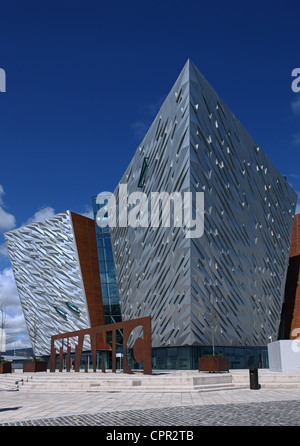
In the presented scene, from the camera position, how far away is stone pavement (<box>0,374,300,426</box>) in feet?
30.4

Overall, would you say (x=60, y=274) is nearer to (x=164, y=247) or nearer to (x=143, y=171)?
(x=143, y=171)

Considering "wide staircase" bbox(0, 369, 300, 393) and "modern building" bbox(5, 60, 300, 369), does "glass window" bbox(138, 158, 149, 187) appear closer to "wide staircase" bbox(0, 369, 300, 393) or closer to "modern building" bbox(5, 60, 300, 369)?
"modern building" bbox(5, 60, 300, 369)

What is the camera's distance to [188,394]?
16.1 metres

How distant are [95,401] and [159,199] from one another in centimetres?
2120

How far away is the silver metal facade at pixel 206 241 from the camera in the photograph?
29.3 m

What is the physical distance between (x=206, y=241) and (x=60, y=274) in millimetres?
23394

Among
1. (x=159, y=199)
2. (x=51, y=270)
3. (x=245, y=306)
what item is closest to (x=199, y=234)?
(x=159, y=199)

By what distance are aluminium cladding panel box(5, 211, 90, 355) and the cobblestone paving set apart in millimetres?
34869

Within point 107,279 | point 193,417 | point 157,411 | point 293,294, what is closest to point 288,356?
point 157,411

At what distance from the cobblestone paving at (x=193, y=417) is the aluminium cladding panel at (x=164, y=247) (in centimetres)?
1669

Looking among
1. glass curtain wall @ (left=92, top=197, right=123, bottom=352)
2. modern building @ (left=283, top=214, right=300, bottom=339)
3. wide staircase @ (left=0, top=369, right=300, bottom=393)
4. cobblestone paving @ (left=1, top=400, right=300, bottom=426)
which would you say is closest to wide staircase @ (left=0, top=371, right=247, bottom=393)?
wide staircase @ (left=0, top=369, right=300, bottom=393)

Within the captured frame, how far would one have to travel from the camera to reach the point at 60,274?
47844mm

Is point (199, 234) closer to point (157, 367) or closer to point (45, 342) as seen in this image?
point (157, 367)

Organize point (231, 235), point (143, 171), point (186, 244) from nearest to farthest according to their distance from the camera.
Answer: point (186, 244), point (231, 235), point (143, 171)
